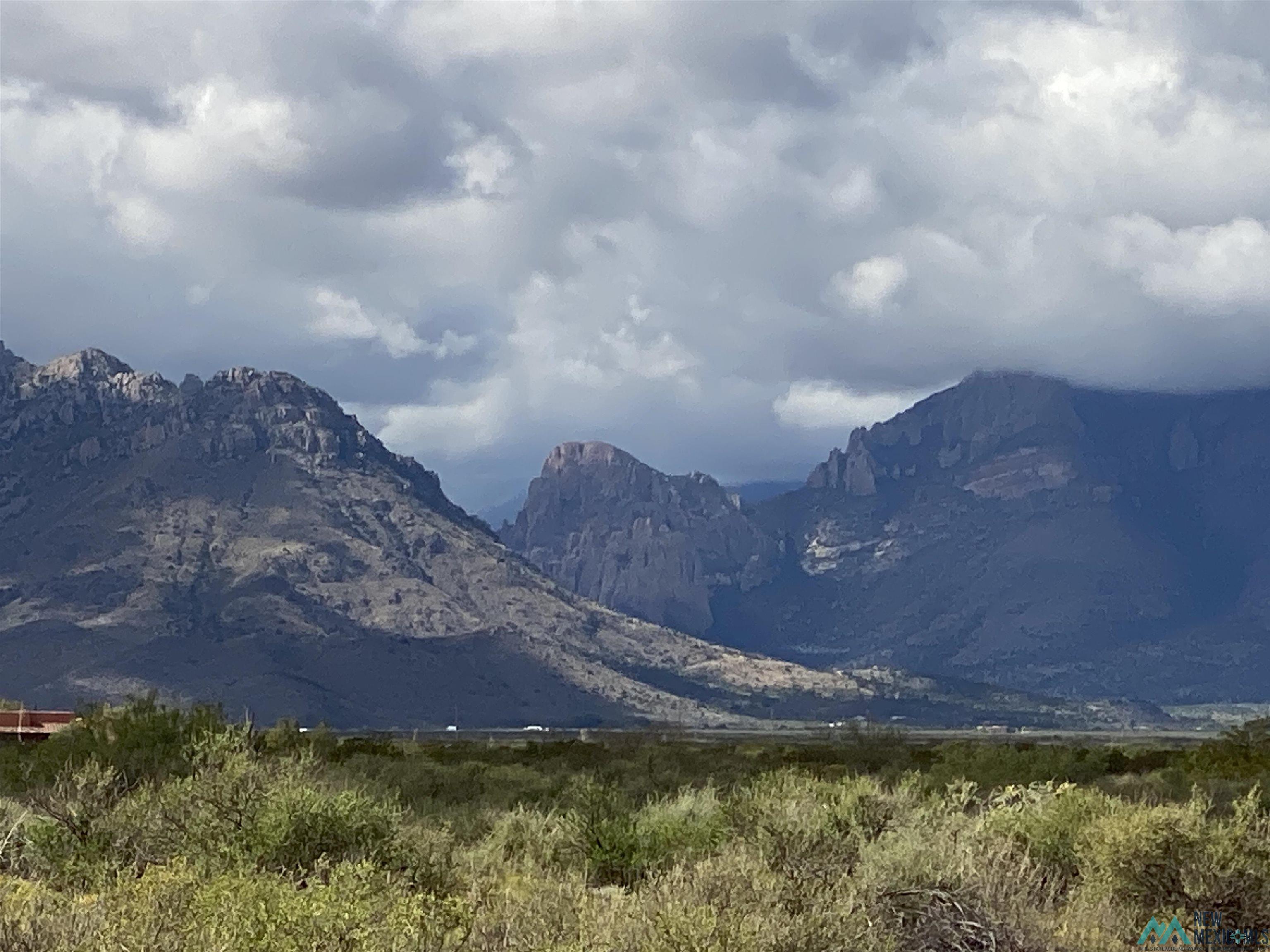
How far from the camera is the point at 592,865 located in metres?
20.8

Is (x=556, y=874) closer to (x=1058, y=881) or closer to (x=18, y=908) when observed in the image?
(x=1058, y=881)

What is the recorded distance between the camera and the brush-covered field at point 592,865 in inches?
455

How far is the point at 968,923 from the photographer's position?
15031mm

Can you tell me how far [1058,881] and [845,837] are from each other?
8.99ft

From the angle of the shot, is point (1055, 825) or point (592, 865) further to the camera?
point (1055, 825)

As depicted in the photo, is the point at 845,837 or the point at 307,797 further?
the point at 845,837

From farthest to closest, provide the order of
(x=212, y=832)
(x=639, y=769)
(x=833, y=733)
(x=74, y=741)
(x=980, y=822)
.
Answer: (x=833, y=733) < (x=639, y=769) < (x=74, y=741) < (x=980, y=822) < (x=212, y=832)

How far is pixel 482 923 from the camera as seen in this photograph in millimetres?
13375

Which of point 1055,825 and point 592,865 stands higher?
point 1055,825

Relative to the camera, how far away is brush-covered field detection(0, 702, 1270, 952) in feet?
37.9

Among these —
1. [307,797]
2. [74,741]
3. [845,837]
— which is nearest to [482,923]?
[307,797]

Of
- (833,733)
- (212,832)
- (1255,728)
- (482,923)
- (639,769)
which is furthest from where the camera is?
(833,733)

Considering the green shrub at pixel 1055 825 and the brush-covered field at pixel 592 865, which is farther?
the green shrub at pixel 1055 825

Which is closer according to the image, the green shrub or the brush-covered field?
the brush-covered field
